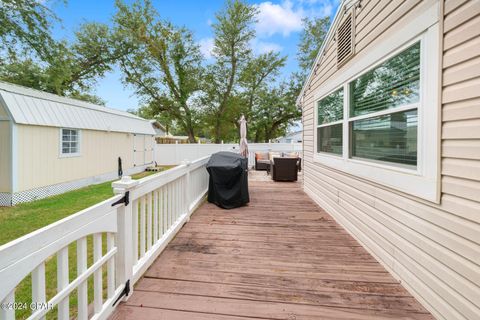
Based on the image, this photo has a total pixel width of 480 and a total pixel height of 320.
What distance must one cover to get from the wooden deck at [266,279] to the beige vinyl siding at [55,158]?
18.7 ft

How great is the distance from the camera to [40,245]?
1103mm

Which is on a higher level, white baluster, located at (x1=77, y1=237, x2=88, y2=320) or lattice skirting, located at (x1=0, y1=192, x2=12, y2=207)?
white baluster, located at (x1=77, y1=237, x2=88, y2=320)

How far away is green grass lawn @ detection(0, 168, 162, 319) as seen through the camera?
223cm

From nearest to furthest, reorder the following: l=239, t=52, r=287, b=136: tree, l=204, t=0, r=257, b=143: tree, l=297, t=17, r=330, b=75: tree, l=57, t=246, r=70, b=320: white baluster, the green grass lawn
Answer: l=57, t=246, r=70, b=320: white baluster
the green grass lawn
l=204, t=0, r=257, b=143: tree
l=239, t=52, r=287, b=136: tree
l=297, t=17, r=330, b=75: tree

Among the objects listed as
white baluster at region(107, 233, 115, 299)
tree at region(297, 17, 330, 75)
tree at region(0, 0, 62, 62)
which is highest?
tree at region(297, 17, 330, 75)

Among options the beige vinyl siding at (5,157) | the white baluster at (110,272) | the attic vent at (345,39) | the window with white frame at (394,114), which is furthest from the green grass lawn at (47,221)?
the attic vent at (345,39)

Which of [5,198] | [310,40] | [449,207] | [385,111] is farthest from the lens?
[310,40]

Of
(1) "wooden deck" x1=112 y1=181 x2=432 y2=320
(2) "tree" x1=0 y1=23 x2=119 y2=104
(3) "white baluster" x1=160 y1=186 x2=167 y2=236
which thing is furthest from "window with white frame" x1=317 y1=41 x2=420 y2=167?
(2) "tree" x1=0 y1=23 x2=119 y2=104

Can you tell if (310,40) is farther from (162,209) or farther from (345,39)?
(162,209)

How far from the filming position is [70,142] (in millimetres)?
7914

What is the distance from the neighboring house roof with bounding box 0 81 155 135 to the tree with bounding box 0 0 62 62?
1185 mm

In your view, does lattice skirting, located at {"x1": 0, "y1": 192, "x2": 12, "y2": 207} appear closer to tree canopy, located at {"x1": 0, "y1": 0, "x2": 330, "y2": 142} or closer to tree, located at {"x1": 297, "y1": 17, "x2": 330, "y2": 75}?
tree canopy, located at {"x1": 0, "y1": 0, "x2": 330, "y2": 142}

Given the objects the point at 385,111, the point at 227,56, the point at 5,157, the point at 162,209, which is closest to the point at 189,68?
the point at 227,56

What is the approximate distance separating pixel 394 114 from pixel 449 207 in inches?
42.9
